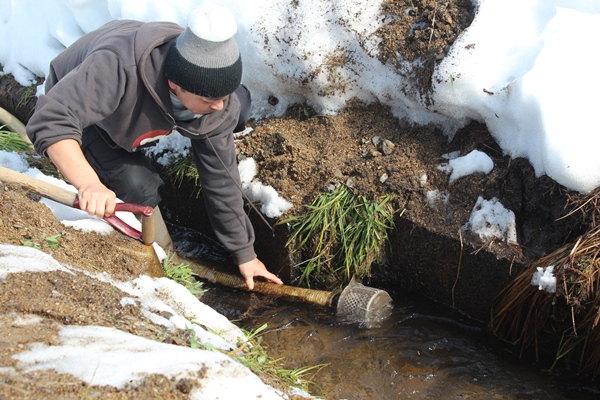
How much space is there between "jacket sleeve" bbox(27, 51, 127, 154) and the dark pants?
0.55m

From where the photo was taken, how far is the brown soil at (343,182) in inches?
84.4

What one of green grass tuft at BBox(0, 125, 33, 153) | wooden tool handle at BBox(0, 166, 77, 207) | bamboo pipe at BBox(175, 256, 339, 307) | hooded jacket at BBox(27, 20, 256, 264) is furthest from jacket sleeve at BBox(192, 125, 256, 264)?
green grass tuft at BBox(0, 125, 33, 153)

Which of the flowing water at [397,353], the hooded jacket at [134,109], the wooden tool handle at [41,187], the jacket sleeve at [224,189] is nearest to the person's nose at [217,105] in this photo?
the hooded jacket at [134,109]

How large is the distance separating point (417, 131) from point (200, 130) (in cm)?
142

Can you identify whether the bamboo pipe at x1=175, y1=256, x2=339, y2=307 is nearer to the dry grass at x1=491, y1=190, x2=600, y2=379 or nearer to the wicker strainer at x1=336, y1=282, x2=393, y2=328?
the wicker strainer at x1=336, y1=282, x2=393, y2=328

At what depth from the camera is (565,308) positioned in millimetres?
3006

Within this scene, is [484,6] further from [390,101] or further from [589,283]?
[589,283]

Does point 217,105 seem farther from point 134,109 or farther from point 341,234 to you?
point 341,234

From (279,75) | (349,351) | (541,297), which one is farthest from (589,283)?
(279,75)

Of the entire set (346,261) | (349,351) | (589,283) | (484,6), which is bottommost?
(349,351)

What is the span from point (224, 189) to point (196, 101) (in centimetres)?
68

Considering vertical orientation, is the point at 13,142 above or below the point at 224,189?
below

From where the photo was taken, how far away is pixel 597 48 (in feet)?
10.6

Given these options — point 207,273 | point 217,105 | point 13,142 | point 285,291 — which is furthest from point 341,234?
point 13,142
